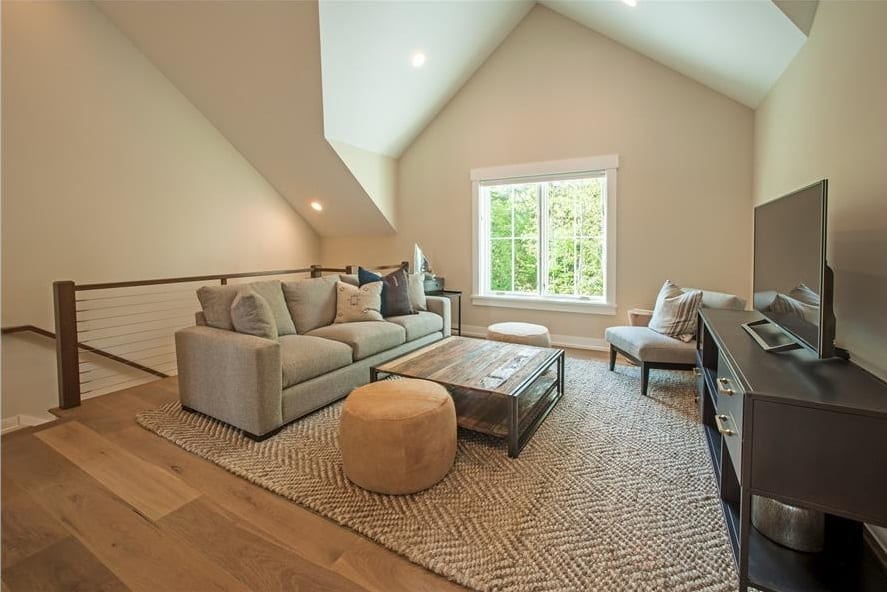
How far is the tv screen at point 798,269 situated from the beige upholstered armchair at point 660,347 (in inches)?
32.2

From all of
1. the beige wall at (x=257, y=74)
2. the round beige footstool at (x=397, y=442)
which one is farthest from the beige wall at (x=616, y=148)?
the round beige footstool at (x=397, y=442)

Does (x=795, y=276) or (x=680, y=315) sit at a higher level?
(x=795, y=276)

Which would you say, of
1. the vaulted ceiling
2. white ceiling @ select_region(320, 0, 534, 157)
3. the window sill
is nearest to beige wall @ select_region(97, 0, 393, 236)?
the vaulted ceiling

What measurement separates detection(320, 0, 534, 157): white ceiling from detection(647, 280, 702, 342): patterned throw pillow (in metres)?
3.17

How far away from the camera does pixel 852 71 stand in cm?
189

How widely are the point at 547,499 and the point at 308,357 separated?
1.72 m

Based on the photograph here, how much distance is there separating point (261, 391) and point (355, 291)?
1.51m

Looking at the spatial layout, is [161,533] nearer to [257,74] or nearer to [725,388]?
[725,388]

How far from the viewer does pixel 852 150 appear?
187cm

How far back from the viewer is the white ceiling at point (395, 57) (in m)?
3.62

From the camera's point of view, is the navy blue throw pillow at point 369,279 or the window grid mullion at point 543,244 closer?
the navy blue throw pillow at point 369,279

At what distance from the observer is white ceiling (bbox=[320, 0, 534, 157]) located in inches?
142

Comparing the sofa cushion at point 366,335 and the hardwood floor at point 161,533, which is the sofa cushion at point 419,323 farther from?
the hardwood floor at point 161,533

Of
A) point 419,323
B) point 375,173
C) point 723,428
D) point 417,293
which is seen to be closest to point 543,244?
point 417,293
